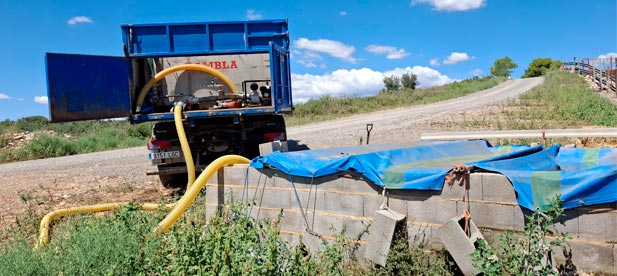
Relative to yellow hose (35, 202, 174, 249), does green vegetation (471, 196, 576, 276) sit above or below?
above

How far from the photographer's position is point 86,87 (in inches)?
259

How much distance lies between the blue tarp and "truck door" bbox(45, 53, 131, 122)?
311cm

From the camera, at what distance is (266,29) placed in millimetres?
8352

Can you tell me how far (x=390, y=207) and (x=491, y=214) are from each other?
2.76 feet

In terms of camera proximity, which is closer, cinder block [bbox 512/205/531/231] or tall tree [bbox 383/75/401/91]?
cinder block [bbox 512/205/531/231]

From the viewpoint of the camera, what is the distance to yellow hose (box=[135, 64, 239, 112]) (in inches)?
297

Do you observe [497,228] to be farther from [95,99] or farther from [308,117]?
[308,117]

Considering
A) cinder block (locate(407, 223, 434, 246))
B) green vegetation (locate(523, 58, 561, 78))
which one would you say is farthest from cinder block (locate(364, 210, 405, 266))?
green vegetation (locate(523, 58, 561, 78))

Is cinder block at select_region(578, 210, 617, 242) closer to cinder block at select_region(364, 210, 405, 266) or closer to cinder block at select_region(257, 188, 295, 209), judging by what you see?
cinder block at select_region(364, 210, 405, 266)

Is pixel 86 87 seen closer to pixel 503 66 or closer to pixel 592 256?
pixel 592 256

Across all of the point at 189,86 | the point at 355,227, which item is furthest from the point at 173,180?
the point at 355,227

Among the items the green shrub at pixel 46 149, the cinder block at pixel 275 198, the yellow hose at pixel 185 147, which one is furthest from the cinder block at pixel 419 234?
the green shrub at pixel 46 149

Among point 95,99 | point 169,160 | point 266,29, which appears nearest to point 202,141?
point 169,160

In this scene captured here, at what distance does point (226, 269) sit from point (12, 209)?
19.5 ft
